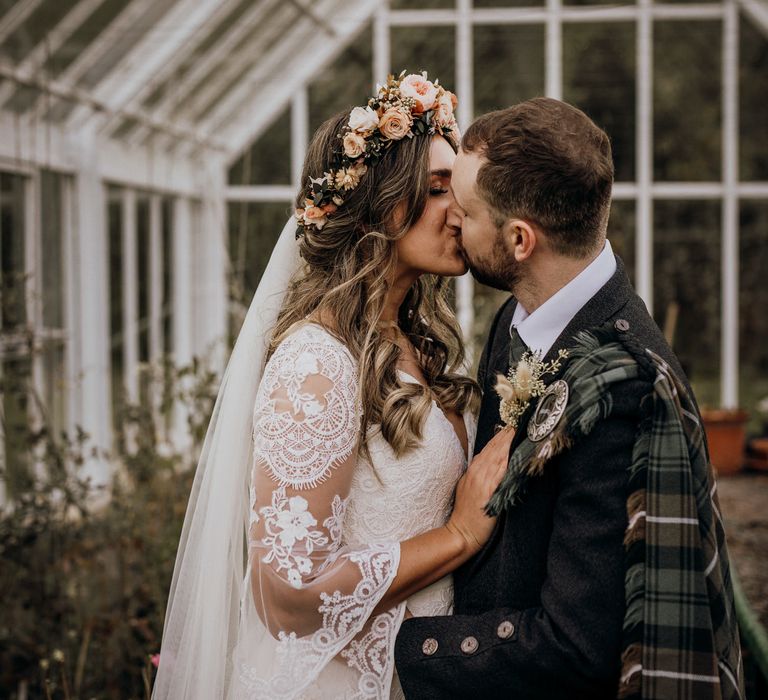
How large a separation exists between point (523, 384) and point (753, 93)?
24.4 feet

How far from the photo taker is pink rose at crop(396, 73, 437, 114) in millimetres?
2023

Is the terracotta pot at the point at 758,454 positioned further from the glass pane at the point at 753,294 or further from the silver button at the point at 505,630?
the silver button at the point at 505,630

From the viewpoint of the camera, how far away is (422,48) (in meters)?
8.33

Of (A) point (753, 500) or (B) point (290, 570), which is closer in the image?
(B) point (290, 570)

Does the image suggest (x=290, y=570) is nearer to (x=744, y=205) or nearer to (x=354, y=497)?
(x=354, y=497)

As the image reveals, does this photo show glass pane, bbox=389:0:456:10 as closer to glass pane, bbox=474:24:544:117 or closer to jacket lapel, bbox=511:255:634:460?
glass pane, bbox=474:24:544:117

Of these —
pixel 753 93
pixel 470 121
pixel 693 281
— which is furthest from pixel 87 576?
pixel 753 93

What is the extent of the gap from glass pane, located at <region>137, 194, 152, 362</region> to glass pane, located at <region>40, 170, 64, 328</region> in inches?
55.9

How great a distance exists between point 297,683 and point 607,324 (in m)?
0.88

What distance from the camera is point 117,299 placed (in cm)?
696

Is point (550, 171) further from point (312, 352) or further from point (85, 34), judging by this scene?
point (85, 34)

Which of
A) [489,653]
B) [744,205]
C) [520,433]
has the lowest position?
[489,653]

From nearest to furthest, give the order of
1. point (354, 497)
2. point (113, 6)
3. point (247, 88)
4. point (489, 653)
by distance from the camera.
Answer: point (489, 653) < point (354, 497) < point (113, 6) < point (247, 88)

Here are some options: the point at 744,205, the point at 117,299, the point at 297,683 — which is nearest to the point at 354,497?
the point at 297,683
